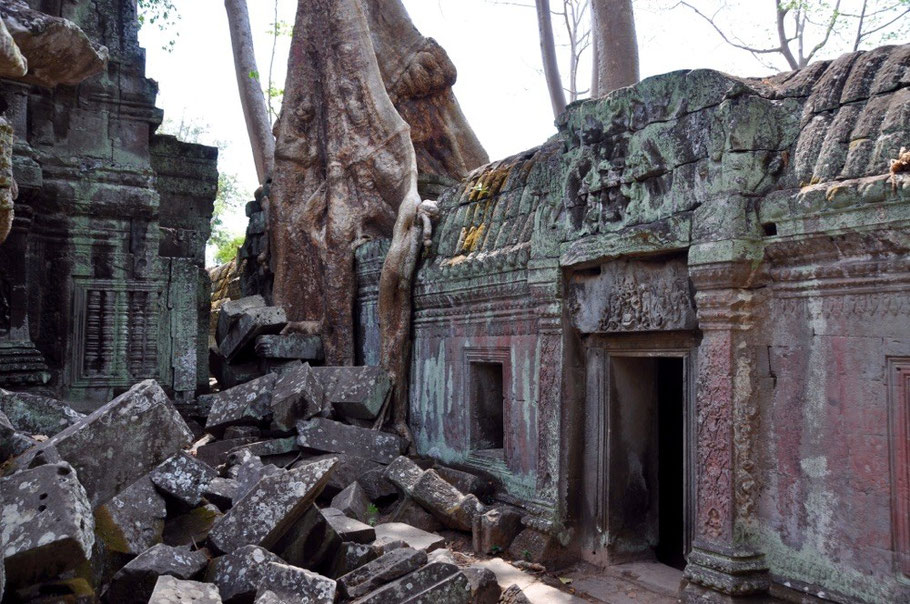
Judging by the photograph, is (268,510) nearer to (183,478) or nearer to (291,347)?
(183,478)

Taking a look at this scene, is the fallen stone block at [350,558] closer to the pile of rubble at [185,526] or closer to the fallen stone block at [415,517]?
the pile of rubble at [185,526]

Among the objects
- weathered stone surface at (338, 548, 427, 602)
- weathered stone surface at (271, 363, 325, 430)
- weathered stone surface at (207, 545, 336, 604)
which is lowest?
weathered stone surface at (338, 548, 427, 602)

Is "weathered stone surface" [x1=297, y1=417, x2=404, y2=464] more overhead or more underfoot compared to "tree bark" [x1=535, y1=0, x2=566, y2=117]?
more underfoot

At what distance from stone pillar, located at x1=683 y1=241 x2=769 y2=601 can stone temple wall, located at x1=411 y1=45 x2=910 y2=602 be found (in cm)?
1

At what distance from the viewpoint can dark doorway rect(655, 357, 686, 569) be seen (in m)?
5.70

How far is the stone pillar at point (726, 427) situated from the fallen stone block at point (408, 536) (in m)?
1.76

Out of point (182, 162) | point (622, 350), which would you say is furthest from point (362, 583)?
point (182, 162)

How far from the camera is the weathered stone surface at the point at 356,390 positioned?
7207mm

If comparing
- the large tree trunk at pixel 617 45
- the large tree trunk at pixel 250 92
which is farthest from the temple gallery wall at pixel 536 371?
the large tree trunk at pixel 250 92

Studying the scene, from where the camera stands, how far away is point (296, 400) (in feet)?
23.1

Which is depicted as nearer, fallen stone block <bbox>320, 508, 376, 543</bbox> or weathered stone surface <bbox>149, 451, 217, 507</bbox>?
weathered stone surface <bbox>149, 451, 217, 507</bbox>

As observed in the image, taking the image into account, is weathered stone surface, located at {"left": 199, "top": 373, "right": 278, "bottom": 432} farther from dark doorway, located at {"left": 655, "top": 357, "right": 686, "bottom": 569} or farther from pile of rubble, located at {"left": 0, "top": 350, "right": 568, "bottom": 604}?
dark doorway, located at {"left": 655, "top": 357, "right": 686, "bottom": 569}

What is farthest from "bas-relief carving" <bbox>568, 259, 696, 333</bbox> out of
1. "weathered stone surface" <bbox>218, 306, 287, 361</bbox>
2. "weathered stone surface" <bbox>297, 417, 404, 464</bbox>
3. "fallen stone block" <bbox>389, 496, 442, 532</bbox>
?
"weathered stone surface" <bbox>218, 306, 287, 361</bbox>

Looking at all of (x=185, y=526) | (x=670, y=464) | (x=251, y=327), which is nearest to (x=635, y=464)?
(x=670, y=464)
